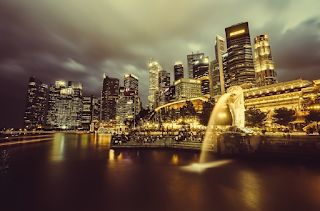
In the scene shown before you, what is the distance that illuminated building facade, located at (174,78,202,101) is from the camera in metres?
187

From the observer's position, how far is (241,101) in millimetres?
25328

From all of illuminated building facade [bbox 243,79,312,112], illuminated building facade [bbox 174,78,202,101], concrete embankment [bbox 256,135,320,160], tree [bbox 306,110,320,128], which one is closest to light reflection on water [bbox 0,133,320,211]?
concrete embankment [bbox 256,135,320,160]

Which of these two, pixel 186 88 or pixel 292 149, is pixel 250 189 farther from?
pixel 186 88

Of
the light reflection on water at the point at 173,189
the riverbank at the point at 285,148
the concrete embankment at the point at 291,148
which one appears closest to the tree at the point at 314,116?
the riverbank at the point at 285,148

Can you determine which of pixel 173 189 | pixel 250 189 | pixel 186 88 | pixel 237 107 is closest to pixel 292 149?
pixel 237 107

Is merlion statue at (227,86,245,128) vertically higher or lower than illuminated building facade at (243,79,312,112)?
lower

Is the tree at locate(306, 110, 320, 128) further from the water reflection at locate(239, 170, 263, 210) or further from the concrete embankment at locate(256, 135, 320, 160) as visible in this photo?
the water reflection at locate(239, 170, 263, 210)

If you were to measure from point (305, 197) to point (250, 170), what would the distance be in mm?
5571

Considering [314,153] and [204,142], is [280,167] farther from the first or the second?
[204,142]

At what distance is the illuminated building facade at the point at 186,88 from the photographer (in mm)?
187025

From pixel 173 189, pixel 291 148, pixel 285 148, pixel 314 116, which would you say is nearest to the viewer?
pixel 173 189

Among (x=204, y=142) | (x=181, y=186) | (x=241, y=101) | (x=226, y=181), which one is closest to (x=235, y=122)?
(x=241, y=101)

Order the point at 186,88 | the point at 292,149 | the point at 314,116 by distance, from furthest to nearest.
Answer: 1. the point at 186,88
2. the point at 314,116
3. the point at 292,149

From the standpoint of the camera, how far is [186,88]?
18975 cm
